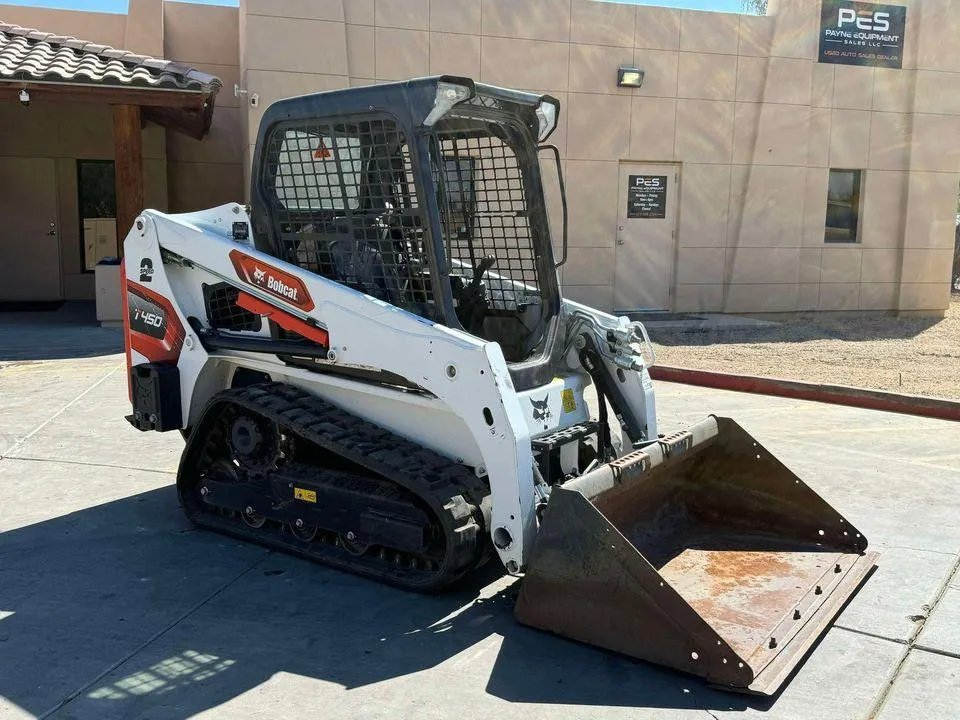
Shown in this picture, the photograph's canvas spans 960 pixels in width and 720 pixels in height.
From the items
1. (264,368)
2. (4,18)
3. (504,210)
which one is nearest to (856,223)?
(504,210)

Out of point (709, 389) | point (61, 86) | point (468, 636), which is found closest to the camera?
point (468, 636)

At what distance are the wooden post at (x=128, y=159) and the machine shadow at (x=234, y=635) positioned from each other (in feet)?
27.2

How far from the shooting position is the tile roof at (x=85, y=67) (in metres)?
10.9

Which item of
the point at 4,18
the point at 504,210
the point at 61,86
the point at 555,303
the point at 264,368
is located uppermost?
the point at 4,18

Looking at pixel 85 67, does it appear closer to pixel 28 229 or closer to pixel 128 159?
pixel 128 159

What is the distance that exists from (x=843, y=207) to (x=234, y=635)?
14946 millimetres

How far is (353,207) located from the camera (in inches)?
183

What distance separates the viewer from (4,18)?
1523cm

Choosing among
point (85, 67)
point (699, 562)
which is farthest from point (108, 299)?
point (699, 562)

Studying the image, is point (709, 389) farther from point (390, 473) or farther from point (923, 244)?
point (923, 244)

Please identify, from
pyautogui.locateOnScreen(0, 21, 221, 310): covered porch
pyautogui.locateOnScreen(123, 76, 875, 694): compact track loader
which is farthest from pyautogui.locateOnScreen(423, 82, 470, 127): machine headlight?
pyautogui.locateOnScreen(0, 21, 221, 310): covered porch

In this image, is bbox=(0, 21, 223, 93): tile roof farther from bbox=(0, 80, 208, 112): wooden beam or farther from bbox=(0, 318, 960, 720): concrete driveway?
bbox=(0, 318, 960, 720): concrete driveway

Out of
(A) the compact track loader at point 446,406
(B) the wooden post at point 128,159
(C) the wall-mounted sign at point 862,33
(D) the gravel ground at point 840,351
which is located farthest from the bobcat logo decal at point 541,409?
(C) the wall-mounted sign at point 862,33

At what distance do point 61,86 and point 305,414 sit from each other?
848 cm
